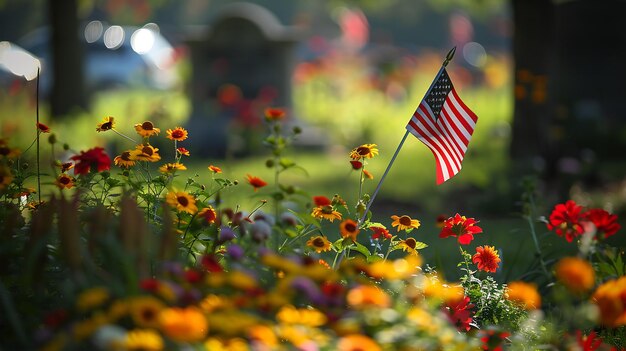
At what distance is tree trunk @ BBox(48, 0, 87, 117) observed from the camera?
13.4 meters

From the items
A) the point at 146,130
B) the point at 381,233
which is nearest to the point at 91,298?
Result: the point at 146,130

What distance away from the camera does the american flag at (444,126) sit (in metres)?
4.02

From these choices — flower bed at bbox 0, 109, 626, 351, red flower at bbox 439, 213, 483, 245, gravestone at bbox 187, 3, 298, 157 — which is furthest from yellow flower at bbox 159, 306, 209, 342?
gravestone at bbox 187, 3, 298, 157

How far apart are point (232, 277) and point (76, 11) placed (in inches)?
453

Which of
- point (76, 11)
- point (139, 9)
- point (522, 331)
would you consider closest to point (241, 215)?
point (522, 331)

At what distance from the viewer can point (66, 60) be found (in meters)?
13.6

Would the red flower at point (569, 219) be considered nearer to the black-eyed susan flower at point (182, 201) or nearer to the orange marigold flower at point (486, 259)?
the orange marigold flower at point (486, 259)

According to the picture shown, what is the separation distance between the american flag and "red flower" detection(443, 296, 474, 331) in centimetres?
57

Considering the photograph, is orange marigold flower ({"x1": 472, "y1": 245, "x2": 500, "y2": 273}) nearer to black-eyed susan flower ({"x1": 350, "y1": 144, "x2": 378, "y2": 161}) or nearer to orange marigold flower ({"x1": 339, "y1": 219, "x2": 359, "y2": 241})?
black-eyed susan flower ({"x1": 350, "y1": 144, "x2": 378, "y2": 161})

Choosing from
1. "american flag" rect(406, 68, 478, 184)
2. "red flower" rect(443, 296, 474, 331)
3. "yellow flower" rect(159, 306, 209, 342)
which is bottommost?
"yellow flower" rect(159, 306, 209, 342)

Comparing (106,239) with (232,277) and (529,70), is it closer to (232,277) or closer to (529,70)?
(232,277)

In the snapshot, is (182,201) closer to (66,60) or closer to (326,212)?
(326,212)

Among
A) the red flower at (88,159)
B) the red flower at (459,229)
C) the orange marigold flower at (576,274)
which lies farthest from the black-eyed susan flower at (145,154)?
the orange marigold flower at (576,274)

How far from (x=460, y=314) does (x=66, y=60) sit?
1099cm
